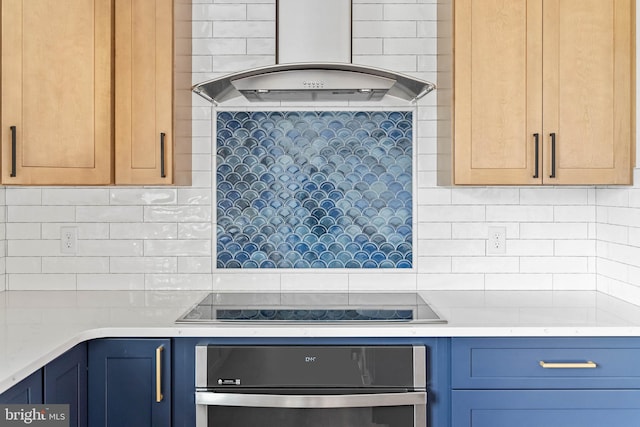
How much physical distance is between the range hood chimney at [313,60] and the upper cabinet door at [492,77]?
0.18 m

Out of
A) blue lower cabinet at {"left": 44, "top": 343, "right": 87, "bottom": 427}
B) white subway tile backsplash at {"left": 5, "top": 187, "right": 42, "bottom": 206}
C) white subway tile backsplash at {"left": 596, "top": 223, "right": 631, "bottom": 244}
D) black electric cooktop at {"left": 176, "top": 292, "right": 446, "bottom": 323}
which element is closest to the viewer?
blue lower cabinet at {"left": 44, "top": 343, "right": 87, "bottom": 427}

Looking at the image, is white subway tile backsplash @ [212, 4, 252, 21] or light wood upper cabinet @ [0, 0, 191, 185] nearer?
light wood upper cabinet @ [0, 0, 191, 185]

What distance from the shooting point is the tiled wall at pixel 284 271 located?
2744mm

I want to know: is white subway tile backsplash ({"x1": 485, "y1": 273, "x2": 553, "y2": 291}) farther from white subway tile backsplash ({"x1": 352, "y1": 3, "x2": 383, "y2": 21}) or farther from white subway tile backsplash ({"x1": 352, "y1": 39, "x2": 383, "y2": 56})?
white subway tile backsplash ({"x1": 352, "y1": 3, "x2": 383, "y2": 21})

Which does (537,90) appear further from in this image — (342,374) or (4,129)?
(4,129)

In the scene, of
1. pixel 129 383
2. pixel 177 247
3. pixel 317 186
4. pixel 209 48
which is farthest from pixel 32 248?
pixel 317 186

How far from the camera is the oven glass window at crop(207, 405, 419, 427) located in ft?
Answer: 6.61

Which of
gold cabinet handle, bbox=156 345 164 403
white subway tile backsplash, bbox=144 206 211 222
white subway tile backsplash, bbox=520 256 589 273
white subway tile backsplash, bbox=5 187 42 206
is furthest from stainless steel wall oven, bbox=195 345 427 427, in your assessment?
white subway tile backsplash, bbox=5 187 42 206

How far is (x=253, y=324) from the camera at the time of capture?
2.05 metres

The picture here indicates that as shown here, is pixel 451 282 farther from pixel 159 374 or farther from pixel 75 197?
pixel 75 197

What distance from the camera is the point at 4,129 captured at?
232 centimetres

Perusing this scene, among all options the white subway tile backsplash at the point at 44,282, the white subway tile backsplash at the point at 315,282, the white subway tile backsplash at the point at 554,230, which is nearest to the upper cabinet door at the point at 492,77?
the white subway tile backsplash at the point at 554,230

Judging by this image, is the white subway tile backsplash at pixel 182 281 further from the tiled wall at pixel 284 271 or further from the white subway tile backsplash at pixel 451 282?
the white subway tile backsplash at pixel 451 282

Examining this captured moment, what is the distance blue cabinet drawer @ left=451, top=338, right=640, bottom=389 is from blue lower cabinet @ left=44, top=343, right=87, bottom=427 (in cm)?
120
